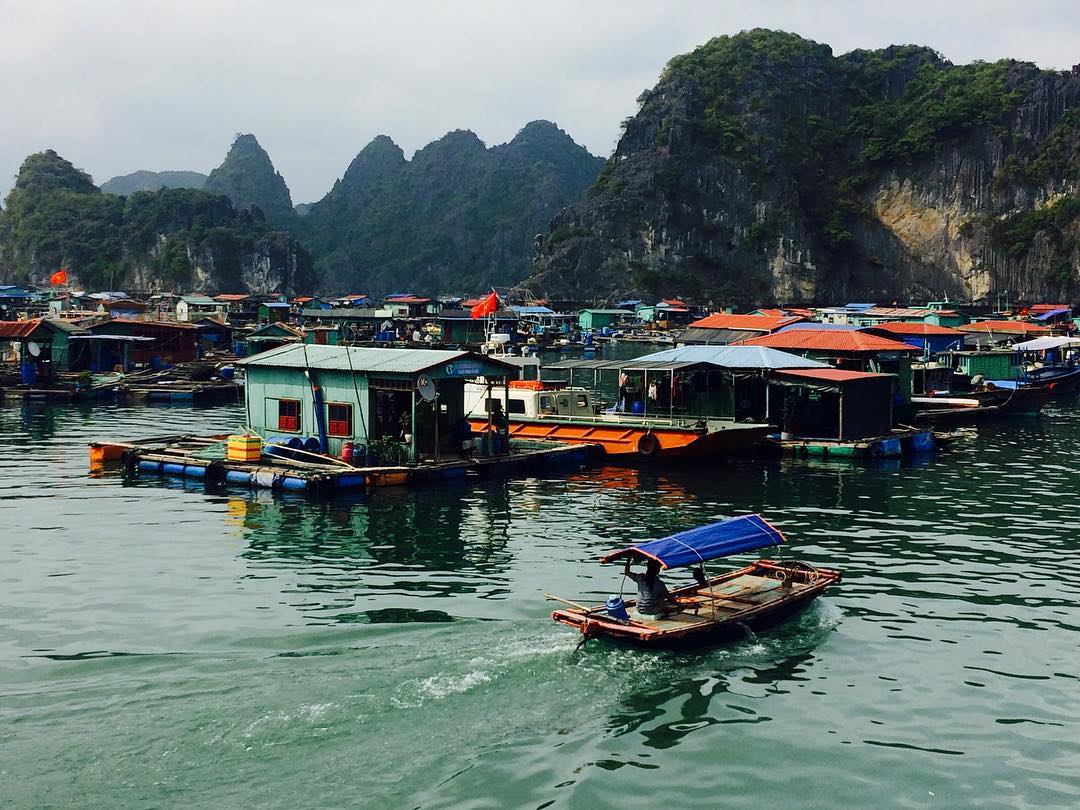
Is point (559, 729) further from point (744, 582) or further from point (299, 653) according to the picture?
point (744, 582)

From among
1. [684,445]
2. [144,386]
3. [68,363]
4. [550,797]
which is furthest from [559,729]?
[68,363]

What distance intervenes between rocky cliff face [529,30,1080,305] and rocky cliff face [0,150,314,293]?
Answer: 49765 millimetres

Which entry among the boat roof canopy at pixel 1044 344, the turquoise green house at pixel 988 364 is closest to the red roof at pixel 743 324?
the turquoise green house at pixel 988 364

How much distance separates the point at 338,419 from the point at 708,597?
16.8m

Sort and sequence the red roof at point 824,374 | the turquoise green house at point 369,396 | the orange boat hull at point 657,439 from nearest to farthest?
the turquoise green house at point 369,396 → the orange boat hull at point 657,439 → the red roof at point 824,374

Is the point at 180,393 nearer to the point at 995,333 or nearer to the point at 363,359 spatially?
the point at 363,359

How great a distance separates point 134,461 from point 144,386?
82.8ft

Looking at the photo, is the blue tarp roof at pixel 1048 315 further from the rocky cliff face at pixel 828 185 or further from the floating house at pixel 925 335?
the floating house at pixel 925 335

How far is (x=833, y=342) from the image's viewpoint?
147 ft

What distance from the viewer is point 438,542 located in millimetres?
24719

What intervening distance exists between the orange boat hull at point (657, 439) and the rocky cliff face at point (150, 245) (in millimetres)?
146211

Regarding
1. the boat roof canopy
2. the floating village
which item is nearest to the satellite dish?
the floating village

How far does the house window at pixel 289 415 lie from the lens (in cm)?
3275

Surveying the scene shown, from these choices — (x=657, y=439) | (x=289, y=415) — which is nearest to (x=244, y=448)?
(x=289, y=415)
